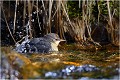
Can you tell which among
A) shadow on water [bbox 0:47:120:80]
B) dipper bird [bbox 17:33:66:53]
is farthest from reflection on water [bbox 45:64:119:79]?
dipper bird [bbox 17:33:66:53]

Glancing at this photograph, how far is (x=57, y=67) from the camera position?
5.82 meters

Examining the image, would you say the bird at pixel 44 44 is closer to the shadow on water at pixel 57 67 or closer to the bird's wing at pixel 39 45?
the bird's wing at pixel 39 45

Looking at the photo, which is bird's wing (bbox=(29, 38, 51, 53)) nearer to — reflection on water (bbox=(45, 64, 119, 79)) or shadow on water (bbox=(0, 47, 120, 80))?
shadow on water (bbox=(0, 47, 120, 80))

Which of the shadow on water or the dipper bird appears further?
the dipper bird

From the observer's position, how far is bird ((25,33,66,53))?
7.53 metres

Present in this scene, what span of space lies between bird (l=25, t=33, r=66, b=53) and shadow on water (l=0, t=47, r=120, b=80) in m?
0.77

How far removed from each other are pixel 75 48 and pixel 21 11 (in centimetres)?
154

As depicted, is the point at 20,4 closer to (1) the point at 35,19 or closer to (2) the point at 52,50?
(1) the point at 35,19

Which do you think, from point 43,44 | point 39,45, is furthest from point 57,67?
point 43,44

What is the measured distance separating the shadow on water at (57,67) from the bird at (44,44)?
2.54 feet

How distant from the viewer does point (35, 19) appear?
329 inches

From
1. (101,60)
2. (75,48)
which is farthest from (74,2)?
(101,60)

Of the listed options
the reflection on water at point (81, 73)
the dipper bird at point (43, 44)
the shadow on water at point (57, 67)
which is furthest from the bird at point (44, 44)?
the reflection on water at point (81, 73)

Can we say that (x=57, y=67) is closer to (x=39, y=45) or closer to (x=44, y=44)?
(x=39, y=45)
